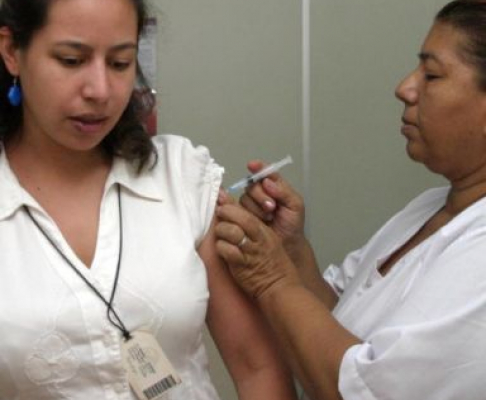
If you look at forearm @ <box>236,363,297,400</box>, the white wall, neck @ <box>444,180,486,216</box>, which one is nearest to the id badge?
forearm @ <box>236,363,297,400</box>

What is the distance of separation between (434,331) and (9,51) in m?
0.87

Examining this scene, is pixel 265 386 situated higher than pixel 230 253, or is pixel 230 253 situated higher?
pixel 230 253

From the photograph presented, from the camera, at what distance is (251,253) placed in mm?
1526

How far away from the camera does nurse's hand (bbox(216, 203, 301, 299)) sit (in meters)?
1.48

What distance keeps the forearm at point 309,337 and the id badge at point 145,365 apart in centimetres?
25

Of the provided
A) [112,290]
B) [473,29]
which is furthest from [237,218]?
[473,29]

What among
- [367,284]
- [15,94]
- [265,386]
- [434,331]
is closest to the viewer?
[434,331]

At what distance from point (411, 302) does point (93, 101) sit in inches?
25.8

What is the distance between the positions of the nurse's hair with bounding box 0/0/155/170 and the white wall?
0.64m

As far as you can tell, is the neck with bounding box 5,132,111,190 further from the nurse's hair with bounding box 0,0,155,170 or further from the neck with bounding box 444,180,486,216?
the neck with bounding box 444,180,486,216

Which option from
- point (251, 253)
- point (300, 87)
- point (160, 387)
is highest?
point (300, 87)

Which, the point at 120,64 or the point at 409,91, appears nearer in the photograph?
the point at 120,64

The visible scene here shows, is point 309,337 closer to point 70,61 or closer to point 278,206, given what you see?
point 278,206

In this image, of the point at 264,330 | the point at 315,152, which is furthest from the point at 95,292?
the point at 315,152
